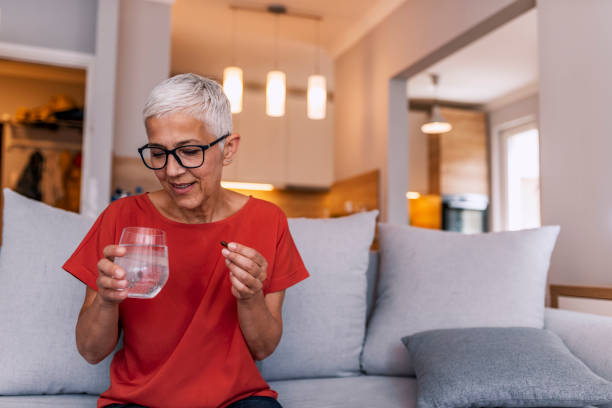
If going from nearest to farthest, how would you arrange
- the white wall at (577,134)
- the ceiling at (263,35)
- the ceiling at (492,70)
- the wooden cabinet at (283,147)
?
the white wall at (577,134) → the ceiling at (263,35) → the ceiling at (492,70) → the wooden cabinet at (283,147)

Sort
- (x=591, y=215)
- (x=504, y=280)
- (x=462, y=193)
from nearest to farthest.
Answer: (x=504, y=280), (x=591, y=215), (x=462, y=193)

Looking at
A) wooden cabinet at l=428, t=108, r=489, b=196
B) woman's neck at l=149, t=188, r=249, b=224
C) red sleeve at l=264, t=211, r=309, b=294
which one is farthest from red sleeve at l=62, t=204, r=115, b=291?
wooden cabinet at l=428, t=108, r=489, b=196

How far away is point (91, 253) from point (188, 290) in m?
0.23

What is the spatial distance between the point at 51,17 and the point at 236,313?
3.75 m

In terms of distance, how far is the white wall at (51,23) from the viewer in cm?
398

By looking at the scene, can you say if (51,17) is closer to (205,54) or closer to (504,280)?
(205,54)

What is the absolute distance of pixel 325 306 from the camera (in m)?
1.70

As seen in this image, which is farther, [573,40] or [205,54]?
[205,54]

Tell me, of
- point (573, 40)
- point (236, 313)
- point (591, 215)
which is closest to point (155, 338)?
point (236, 313)

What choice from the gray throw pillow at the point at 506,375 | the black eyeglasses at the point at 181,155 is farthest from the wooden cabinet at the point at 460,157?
the black eyeglasses at the point at 181,155

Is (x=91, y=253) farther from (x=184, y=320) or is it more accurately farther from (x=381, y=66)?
(x=381, y=66)

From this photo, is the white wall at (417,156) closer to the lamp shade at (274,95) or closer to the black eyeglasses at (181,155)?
the lamp shade at (274,95)

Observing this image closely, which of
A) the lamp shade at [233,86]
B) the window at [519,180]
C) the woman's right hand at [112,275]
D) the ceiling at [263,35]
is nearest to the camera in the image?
the woman's right hand at [112,275]

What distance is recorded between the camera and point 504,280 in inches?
67.5
